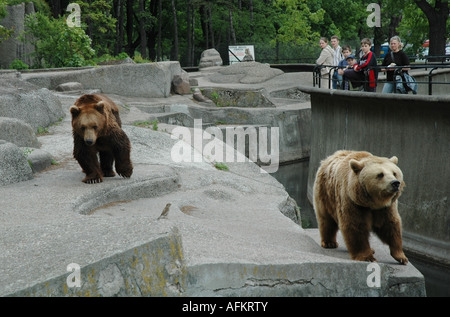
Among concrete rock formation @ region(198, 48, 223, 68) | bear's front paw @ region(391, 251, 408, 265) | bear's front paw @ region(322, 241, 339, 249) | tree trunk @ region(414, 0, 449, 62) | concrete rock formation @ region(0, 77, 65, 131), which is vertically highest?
tree trunk @ region(414, 0, 449, 62)

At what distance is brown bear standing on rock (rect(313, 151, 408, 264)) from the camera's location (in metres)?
5.90

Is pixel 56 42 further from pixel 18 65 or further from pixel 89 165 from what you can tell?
pixel 89 165

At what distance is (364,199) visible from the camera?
20.0ft

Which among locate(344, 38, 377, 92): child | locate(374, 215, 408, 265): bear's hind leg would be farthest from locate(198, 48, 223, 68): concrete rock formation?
locate(374, 215, 408, 265): bear's hind leg

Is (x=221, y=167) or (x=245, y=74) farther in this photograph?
(x=245, y=74)

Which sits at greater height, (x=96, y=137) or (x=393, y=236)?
(x=96, y=137)

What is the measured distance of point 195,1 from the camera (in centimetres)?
3762

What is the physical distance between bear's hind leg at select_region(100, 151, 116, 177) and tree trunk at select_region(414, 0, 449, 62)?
68.0 ft

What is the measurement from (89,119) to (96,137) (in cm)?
26

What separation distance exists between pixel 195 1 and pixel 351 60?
24821 millimetres

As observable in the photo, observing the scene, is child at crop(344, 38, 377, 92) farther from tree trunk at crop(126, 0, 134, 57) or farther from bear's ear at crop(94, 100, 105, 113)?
tree trunk at crop(126, 0, 134, 57)

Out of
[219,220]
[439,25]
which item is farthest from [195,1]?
[219,220]

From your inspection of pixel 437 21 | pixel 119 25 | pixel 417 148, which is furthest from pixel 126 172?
pixel 119 25
